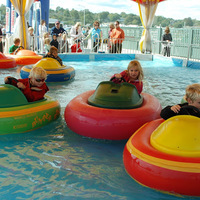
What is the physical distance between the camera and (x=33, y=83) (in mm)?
3344

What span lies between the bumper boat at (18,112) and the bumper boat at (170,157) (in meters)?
1.34

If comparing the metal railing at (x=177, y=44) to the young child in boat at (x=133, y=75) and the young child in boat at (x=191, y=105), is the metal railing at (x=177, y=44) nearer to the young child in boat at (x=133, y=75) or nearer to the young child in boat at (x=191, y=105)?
the young child in boat at (x=133, y=75)

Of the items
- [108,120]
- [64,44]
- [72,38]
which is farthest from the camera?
[72,38]

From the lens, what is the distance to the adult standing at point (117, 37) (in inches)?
431

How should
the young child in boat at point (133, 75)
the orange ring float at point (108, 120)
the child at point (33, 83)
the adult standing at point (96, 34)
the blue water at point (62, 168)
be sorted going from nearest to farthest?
the blue water at point (62, 168) → the orange ring float at point (108, 120) → the child at point (33, 83) → the young child in boat at point (133, 75) → the adult standing at point (96, 34)

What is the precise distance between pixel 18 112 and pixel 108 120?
39.4 inches

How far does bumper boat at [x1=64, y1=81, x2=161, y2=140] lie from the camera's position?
2.91m

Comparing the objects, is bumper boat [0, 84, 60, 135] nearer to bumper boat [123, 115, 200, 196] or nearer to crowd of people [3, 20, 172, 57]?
bumper boat [123, 115, 200, 196]

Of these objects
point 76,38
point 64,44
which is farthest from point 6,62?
point 76,38

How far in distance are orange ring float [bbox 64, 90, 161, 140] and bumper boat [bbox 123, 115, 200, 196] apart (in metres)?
0.58

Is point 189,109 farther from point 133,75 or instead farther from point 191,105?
point 133,75

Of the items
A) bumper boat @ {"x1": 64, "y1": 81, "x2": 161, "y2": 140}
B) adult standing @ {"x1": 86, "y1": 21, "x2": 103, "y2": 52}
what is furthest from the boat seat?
adult standing @ {"x1": 86, "y1": 21, "x2": 103, "y2": 52}

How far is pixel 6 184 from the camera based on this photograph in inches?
84.0

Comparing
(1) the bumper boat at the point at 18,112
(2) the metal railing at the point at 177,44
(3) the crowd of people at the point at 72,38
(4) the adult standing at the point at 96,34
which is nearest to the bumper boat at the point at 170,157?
(1) the bumper boat at the point at 18,112
